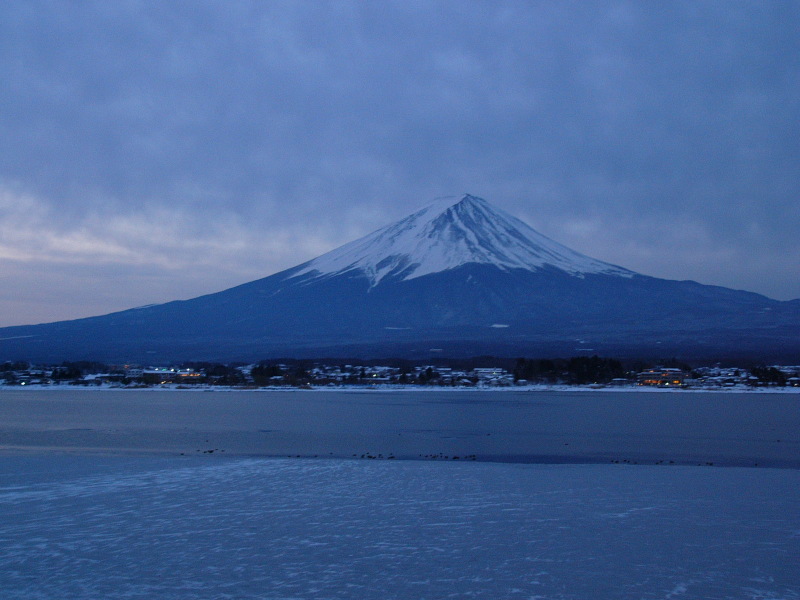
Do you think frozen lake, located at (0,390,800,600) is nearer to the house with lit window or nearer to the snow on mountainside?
the house with lit window

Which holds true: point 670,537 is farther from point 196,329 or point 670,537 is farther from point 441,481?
point 196,329

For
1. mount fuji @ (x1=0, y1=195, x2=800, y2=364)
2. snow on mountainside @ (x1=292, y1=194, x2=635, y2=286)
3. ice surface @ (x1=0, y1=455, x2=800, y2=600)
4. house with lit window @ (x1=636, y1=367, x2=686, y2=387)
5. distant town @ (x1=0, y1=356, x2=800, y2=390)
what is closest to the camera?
ice surface @ (x1=0, y1=455, x2=800, y2=600)

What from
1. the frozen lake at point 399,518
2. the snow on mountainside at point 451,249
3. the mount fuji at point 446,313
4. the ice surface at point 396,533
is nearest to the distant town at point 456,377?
the mount fuji at point 446,313

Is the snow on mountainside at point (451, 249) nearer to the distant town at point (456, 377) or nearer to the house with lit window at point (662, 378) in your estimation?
the distant town at point (456, 377)

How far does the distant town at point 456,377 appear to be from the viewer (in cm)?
5725

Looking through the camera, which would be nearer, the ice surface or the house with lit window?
the ice surface

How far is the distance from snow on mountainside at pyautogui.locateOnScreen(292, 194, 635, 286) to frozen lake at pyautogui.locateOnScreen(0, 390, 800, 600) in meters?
114

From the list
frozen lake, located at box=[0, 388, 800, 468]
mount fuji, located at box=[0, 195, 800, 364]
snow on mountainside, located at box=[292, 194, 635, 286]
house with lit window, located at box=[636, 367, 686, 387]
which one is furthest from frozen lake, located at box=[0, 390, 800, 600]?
snow on mountainside, located at box=[292, 194, 635, 286]

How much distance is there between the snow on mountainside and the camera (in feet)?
437

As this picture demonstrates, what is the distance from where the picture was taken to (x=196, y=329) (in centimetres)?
11662

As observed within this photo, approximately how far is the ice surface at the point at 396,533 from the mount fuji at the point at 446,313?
231 feet

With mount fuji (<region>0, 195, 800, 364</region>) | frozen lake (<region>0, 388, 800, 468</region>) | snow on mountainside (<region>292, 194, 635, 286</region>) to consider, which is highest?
snow on mountainside (<region>292, 194, 635, 286</region>)

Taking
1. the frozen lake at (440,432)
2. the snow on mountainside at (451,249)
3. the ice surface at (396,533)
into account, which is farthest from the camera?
the snow on mountainside at (451,249)

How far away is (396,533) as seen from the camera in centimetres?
812
